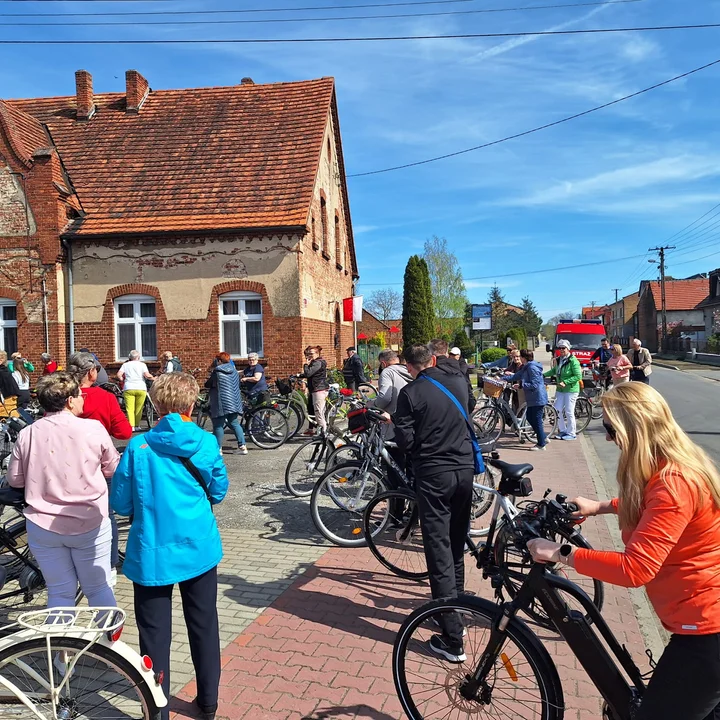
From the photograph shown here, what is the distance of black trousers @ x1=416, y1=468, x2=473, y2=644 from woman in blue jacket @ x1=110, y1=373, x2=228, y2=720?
54.8 inches

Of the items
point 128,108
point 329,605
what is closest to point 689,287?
point 128,108

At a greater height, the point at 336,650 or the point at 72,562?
the point at 72,562

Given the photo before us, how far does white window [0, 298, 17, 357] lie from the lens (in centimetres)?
1543

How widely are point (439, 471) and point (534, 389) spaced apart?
272 inches

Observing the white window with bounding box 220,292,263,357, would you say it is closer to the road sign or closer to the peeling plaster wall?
the peeling plaster wall

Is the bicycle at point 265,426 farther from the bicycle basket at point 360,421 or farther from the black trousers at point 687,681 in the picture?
the black trousers at point 687,681

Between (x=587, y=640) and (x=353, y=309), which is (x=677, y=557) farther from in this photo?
(x=353, y=309)

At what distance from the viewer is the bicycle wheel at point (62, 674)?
2.52 meters

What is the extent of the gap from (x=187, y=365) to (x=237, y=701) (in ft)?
41.1

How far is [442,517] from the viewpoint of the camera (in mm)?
3838

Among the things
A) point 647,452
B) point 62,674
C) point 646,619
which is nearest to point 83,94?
point 62,674

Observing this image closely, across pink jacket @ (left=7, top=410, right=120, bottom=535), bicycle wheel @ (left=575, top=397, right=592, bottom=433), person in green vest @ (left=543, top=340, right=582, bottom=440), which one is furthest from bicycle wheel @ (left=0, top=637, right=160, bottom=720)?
bicycle wheel @ (left=575, top=397, right=592, bottom=433)

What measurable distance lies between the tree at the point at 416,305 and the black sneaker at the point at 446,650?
27.9 meters

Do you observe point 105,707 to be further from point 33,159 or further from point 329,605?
point 33,159
